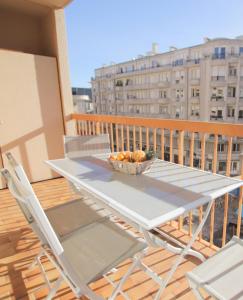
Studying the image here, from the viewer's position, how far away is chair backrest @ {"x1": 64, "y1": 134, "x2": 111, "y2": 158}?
2.16 meters

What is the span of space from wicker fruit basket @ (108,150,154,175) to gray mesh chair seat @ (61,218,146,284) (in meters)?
0.40

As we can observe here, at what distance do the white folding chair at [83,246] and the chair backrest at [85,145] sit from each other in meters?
0.73

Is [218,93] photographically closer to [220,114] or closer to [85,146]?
[220,114]

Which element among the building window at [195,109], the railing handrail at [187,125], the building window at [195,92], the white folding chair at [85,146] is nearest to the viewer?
the railing handrail at [187,125]

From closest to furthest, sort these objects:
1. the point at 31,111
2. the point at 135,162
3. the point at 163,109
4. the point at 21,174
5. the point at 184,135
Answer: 1. the point at 21,174
2. the point at 135,162
3. the point at 184,135
4. the point at 31,111
5. the point at 163,109

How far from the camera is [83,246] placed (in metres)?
1.27

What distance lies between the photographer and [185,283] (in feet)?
5.00

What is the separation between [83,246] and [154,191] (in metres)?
0.55

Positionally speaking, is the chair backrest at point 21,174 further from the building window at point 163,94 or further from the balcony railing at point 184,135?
the building window at point 163,94

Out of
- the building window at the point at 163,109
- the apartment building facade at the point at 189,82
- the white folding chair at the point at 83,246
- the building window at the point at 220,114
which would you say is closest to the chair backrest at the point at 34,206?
the white folding chair at the point at 83,246

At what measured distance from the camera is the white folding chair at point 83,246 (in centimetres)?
99

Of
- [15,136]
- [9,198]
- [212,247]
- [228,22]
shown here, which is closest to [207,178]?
[212,247]

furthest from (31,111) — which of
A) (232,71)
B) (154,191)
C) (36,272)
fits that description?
(232,71)

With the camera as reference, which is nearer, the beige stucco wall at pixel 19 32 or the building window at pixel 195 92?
the beige stucco wall at pixel 19 32
